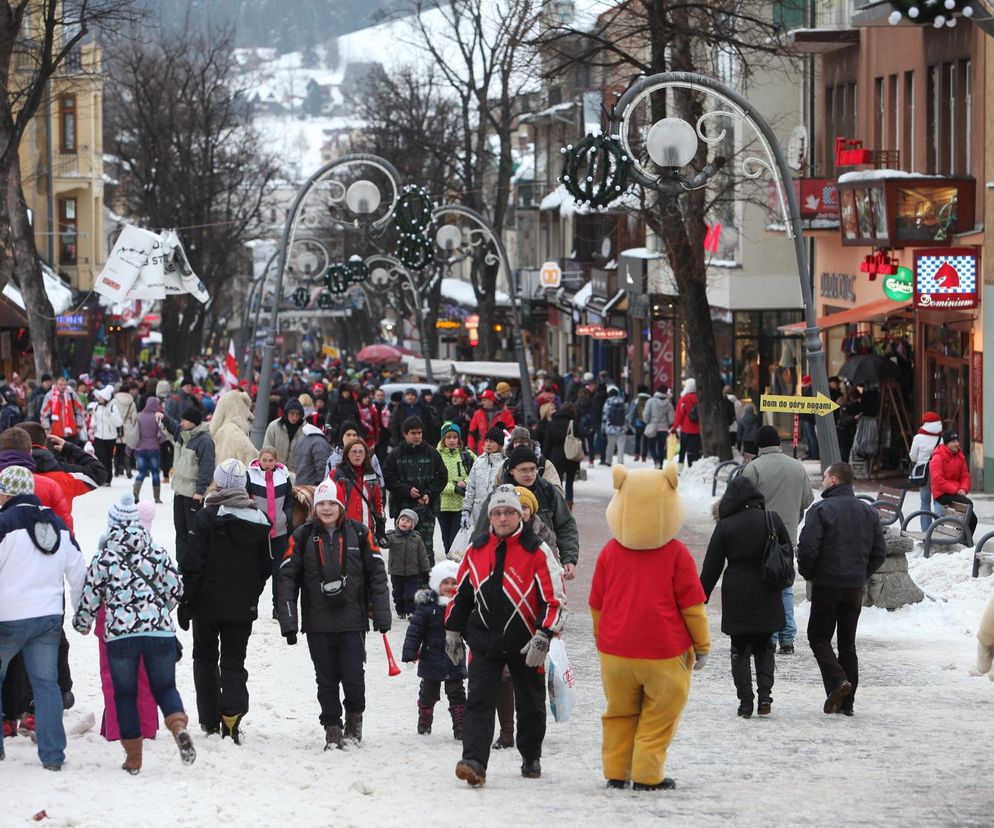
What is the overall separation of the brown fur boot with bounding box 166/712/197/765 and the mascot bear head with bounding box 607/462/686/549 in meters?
2.42

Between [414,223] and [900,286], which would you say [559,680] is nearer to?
[900,286]

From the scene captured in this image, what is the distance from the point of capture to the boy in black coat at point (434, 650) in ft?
34.9

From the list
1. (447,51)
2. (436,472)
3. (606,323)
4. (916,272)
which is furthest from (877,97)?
(447,51)

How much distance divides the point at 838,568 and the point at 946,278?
1598 centimetres

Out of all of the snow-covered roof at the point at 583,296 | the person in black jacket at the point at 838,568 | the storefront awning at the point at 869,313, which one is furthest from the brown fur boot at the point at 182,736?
the snow-covered roof at the point at 583,296

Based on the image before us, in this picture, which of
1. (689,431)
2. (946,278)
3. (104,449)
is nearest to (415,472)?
(946,278)

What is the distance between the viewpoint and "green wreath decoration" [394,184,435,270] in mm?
30062

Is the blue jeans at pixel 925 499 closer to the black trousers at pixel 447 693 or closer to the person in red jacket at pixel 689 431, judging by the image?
the person in red jacket at pixel 689 431

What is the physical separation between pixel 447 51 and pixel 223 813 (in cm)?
5875

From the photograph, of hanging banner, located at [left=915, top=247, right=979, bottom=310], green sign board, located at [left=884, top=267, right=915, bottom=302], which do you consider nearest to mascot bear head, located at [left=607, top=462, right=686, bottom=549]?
hanging banner, located at [left=915, top=247, right=979, bottom=310]

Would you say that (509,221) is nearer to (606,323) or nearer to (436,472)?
(606,323)

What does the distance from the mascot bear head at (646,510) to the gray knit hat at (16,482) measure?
9.87 ft

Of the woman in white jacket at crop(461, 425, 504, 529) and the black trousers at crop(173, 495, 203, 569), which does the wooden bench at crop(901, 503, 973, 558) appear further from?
the black trousers at crop(173, 495, 203, 569)

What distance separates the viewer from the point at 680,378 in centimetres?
4725
